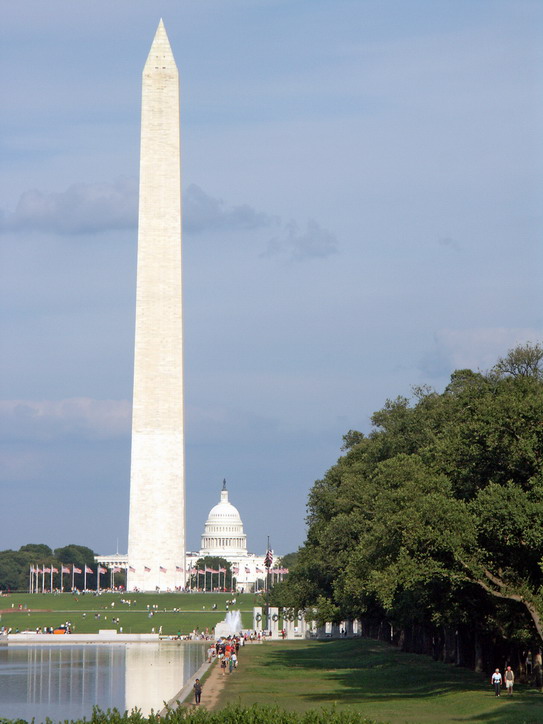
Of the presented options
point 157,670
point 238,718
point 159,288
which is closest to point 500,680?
point 238,718

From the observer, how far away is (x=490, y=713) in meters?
34.2

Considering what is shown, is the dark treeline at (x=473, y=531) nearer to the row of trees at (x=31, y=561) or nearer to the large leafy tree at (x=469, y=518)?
the large leafy tree at (x=469, y=518)

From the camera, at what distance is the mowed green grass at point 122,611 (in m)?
92.8

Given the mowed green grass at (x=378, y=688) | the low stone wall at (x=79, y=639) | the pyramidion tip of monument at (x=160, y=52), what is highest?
the pyramidion tip of monument at (x=160, y=52)

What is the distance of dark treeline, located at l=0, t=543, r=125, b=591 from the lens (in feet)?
543

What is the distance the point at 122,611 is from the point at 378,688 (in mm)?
66351

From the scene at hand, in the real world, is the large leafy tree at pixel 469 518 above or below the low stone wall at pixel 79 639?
above

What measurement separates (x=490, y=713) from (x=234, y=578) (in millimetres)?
147159

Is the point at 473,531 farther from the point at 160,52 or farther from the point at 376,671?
the point at 160,52

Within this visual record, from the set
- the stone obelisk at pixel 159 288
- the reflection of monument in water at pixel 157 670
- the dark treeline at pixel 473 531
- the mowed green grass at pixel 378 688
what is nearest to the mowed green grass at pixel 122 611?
the stone obelisk at pixel 159 288

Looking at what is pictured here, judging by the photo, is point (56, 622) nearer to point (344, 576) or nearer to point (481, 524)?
point (344, 576)

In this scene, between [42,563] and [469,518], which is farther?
[42,563]

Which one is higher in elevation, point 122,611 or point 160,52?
point 160,52

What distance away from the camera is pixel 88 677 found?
5050 cm
